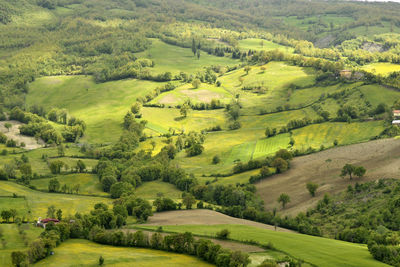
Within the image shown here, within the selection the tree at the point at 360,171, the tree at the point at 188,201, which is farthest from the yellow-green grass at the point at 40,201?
the tree at the point at 360,171

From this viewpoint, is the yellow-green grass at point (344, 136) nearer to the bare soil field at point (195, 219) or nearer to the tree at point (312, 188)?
the tree at point (312, 188)

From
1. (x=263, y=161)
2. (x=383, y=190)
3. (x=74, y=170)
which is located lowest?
(x=74, y=170)

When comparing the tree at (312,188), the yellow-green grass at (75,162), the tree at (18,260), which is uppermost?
the tree at (18,260)

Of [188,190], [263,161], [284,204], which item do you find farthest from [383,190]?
[188,190]

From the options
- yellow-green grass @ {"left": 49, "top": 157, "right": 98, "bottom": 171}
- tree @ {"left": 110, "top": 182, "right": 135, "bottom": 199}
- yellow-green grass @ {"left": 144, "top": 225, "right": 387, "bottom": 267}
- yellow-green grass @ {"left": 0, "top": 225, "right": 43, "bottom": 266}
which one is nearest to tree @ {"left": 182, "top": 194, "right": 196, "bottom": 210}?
yellow-green grass @ {"left": 144, "top": 225, "right": 387, "bottom": 267}

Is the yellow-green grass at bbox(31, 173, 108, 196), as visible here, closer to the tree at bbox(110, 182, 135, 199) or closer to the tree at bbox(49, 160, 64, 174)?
the tree at bbox(49, 160, 64, 174)

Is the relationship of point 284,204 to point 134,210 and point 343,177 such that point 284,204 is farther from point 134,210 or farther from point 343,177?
point 134,210

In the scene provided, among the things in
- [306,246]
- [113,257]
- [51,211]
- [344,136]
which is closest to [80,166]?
[51,211]
